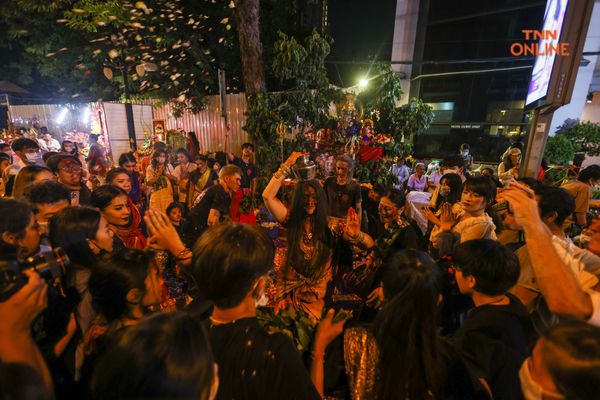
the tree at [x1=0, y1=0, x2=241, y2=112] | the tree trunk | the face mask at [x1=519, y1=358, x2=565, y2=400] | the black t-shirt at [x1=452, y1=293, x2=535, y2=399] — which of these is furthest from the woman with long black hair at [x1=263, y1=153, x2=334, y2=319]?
the tree at [x1=0, y1=0, x2=241, y2=112]

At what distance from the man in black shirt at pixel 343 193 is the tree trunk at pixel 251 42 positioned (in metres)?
4.76

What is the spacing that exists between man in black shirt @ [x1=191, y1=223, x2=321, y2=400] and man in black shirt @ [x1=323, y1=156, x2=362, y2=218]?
9.24 feet

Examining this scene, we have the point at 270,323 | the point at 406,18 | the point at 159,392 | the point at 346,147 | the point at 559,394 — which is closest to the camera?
the point at 159,392

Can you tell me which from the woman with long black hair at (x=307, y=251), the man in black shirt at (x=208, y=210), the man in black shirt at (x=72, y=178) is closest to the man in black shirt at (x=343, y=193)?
the woman with long black hair at (x=307, y=251)

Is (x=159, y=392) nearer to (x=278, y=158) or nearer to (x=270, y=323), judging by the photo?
(x=270, y=323)

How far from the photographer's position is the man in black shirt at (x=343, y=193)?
160 inches

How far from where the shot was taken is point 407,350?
4.21 feet

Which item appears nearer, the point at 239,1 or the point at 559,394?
the point at 559,394

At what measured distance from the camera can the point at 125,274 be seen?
1.51m

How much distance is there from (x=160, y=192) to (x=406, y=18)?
11720mm

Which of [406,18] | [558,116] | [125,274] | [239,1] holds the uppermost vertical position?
[406,18]

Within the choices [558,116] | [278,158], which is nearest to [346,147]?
[278,158]

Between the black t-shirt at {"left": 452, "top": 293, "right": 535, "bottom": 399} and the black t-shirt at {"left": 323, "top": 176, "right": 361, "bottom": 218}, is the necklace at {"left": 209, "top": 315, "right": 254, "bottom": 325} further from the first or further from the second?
the black t-shirt at {"left": 323, "top": 176, "right": 361, "bottom": 218}

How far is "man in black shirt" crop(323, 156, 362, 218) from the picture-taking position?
4074 mm
